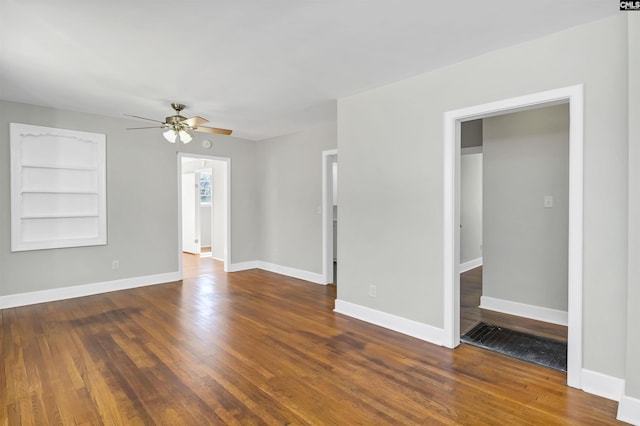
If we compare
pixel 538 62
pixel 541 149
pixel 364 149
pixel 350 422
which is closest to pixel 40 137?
pixel 364 149

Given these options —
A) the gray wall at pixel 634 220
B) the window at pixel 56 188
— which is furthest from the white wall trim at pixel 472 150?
the window at pixel 56 188

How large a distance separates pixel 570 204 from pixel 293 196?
4.27 m

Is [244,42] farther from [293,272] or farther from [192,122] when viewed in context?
[293,272]

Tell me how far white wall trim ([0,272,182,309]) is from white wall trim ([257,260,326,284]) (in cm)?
160

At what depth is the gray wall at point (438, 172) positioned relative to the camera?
2.21m

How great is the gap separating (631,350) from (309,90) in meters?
3.40

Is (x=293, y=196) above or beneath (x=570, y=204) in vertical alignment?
above

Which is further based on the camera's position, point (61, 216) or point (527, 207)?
point (61, 216)

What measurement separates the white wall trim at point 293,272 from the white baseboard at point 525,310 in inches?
95.3

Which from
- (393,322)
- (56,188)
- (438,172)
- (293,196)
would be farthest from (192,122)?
(393,322)

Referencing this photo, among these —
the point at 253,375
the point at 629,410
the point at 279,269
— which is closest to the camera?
the point at 629,410

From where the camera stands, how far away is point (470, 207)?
6469 millimetres

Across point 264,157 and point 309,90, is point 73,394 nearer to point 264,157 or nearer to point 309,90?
point 309,90

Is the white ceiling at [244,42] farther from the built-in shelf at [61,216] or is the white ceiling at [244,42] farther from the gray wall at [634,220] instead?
the built-in shelf at [61,216]
